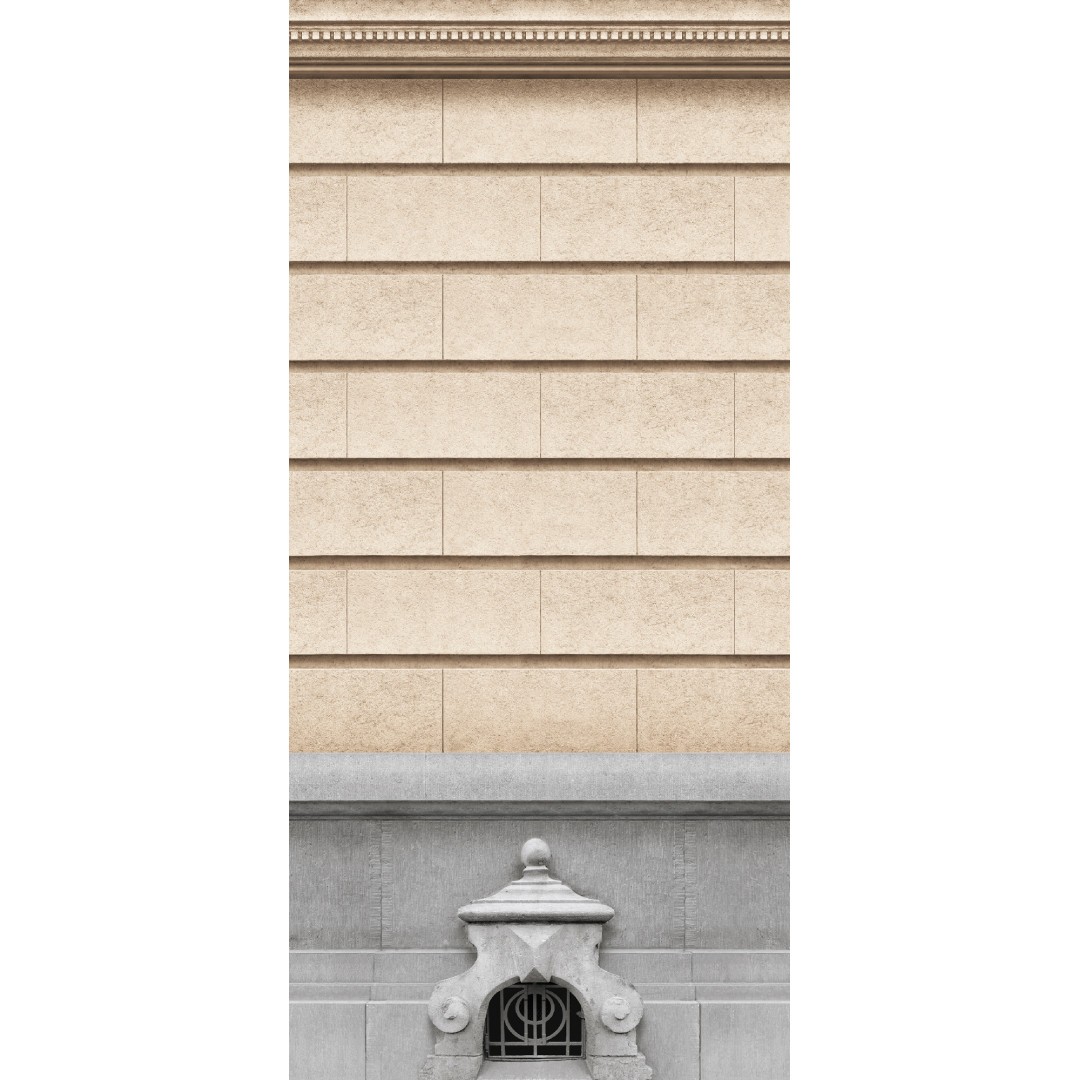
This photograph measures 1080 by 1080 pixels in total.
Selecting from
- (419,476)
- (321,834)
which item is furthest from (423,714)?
(419,476)

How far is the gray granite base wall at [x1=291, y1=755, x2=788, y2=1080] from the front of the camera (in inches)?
309

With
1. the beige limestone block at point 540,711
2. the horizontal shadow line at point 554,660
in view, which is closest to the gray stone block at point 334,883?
the beige limestone block at point 540,711

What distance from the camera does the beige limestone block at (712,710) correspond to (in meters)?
8.08

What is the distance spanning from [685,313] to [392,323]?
5.81 ft

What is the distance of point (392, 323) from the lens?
8227 mm

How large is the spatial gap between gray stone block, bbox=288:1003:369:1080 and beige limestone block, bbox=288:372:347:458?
127 inches

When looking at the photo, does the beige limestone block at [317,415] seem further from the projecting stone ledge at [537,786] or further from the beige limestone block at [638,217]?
the projecting stone ledge at [537,786]

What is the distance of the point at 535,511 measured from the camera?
8164mm

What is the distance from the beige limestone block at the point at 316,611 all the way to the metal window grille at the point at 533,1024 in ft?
7.46

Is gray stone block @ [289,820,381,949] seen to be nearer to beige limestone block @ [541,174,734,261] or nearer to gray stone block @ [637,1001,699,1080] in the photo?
gray stone block @ [637,1001,699,1080]

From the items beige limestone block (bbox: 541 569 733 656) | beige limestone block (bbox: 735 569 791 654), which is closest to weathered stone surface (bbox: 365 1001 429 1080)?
beige limestone block (bbox: 541 569 733 656)

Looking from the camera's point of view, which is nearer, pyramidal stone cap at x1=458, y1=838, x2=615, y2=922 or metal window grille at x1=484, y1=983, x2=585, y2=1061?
pyramidal stone cap at x1=458, y1=838, x2=615, y2=922
